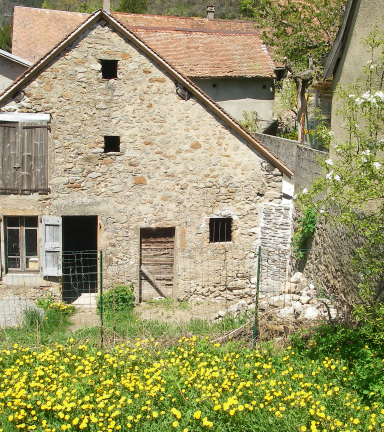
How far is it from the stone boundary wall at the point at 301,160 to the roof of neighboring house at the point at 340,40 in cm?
174

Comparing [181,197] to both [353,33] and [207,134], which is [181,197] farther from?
[353,33]

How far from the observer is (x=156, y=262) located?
37.3 feet

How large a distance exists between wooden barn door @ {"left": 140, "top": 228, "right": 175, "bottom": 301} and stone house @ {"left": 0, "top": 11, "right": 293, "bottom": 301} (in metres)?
0.02

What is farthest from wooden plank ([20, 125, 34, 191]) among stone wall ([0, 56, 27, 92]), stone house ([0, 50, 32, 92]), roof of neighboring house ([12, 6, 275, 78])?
roof of neighboring house ([12, 6, 275, 78])

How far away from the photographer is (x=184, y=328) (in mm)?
8023

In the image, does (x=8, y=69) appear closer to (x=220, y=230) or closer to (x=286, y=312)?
(x=220, y=230)

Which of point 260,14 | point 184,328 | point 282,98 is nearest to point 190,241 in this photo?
point 184,328

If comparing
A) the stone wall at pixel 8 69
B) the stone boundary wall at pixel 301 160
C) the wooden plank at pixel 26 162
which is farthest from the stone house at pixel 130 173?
the stone wall at pixel 8 69

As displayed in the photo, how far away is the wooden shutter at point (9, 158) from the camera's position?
34.1ft

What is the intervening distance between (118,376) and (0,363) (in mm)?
1694

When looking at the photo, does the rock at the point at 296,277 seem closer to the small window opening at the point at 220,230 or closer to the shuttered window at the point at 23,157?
the small window opening at the point at 220,230

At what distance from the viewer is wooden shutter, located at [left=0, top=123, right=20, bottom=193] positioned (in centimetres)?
1039

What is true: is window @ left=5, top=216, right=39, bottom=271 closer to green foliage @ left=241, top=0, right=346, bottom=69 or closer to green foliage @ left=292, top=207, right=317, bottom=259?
green foliage @ left=292, top=207, right=317, bottom=259

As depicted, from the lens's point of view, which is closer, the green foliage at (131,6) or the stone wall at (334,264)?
the stone wall at (334,264)
